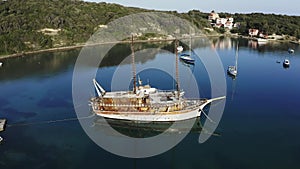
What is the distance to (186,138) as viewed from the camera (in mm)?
17078

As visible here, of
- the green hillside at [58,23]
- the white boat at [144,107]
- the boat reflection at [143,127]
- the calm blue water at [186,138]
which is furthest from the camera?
the green hillside at [58,23]

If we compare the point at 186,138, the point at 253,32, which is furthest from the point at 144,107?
the point at 253,32

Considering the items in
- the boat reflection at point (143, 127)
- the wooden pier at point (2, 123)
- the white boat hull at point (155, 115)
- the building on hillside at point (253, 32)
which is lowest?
the boat reflection at point (143, 127)

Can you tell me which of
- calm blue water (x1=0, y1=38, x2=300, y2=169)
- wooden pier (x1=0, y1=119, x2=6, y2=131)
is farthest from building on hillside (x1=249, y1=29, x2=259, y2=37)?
Answer: wooden pier (x1=0, y1=119, x2=6, y2=131)

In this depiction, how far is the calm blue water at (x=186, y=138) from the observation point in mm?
14617

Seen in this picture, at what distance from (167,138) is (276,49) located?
40.8 metres

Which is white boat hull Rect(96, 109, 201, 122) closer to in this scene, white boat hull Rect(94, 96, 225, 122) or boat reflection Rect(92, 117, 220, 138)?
white boat hull Rect(94, 96, 225, 122)

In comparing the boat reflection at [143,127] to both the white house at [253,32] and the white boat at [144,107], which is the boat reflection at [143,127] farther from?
the white house at [253,32]

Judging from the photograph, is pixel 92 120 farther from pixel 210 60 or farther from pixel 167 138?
pixel 210 60

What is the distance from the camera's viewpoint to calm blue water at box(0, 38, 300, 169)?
1462cm

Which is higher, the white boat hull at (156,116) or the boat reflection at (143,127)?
the white boat hull at (156,116)

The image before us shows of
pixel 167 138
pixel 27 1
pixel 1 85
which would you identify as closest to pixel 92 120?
pixel 167 138

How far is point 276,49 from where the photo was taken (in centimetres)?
5100

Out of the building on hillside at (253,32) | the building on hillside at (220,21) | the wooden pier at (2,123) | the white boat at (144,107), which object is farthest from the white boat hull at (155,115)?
the building on hillside at (220,21)
